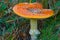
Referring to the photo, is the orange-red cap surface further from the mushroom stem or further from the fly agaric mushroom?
the mushroom stem

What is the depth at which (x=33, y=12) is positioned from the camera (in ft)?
7.33

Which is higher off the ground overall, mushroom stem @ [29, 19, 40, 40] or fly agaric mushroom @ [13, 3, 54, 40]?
fly agaric mushroom @ [13, 3, 54, 40]

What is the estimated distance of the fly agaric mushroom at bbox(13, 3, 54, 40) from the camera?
7.06 ft

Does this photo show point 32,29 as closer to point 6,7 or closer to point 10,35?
point 10,35

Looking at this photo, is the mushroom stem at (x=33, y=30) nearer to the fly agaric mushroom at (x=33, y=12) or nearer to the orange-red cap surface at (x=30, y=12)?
the fly agaric mushroom at (x=33, y=12)

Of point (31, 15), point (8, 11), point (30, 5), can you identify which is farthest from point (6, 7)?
point (31, 15)

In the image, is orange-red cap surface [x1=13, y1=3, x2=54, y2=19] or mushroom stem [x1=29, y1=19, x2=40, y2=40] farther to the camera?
mushroom stem [x1=29, y1=19, x2=40, y2=40]

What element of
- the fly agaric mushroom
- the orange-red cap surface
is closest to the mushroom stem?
the fly agaric mushroom

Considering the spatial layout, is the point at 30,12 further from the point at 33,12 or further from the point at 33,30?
the point at 33,30

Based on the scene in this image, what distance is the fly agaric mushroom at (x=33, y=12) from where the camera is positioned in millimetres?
2150

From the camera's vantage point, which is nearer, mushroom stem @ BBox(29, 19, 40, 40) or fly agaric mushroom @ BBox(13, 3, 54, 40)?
fly agaric mushroom @ BBox(13, 3, 54, 40)

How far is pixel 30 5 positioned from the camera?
7.76 feet

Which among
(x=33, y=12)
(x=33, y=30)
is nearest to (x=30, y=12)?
(x=33, y=12)

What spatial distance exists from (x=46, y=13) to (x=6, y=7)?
73 centimetres
